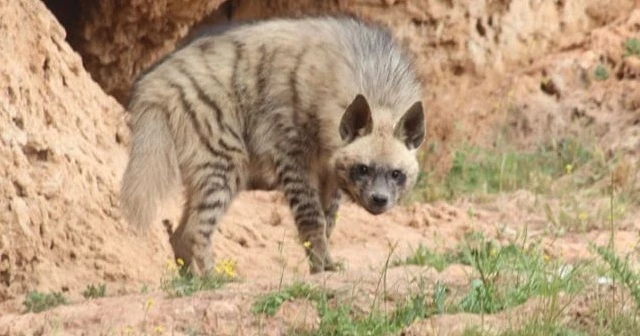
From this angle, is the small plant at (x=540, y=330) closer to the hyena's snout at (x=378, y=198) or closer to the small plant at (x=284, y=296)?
the small plant at (x=284, y=296)

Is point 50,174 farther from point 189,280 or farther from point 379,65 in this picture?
point 379,65

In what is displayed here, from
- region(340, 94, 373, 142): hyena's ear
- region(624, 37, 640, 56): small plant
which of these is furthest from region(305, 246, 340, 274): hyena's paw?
region(624, 37, 640, 56): small plant

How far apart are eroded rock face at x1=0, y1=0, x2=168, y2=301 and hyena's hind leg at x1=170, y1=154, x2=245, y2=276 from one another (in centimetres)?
23

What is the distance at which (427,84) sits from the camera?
11.4 m

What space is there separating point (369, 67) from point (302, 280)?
2306mm

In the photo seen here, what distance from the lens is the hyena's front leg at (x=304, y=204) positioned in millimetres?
8469

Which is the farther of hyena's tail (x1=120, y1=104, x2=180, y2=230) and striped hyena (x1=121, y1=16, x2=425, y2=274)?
striped hyena (x1=121, y1=16, x2=425, y2=274)

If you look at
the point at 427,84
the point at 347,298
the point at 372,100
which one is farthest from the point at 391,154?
the point at 427,84

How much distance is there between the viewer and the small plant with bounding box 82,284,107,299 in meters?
7.27

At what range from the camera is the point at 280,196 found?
10.2 m

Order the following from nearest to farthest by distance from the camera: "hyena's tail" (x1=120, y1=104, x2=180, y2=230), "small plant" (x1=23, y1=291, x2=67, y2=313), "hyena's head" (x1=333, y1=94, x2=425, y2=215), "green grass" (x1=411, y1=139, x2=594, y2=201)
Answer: "small plant" (x1=23, y1=291, x2=67, y2=313), "hyena's tail" (x1=120, y1=104, x2=180, y2=230), "hyena's head" (x1=333, y1=94, x2=425, y2=215), "green grass" (x1=411, y1=139, x2=594, y2=201)

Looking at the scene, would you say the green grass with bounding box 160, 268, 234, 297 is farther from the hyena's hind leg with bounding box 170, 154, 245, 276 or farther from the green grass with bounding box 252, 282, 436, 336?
the hyena's hind leg with bounding box 170, 154, 245, 276

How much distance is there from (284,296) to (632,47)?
5.82 meters

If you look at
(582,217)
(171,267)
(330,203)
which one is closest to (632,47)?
(582,217)
